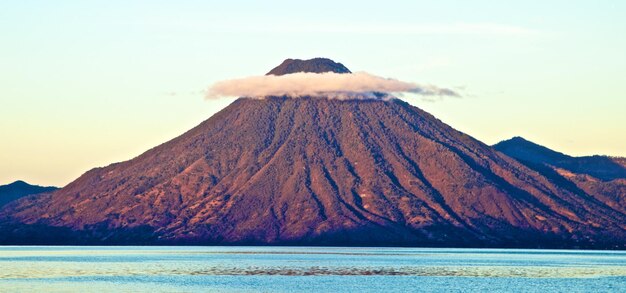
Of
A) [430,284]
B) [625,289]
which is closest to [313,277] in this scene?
[430,284]

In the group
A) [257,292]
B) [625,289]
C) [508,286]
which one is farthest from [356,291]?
[625,289]

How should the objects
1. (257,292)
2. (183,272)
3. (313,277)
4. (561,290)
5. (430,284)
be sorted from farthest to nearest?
(183,272) < (313,277) < (430,284) < (561,290) < (257,292)

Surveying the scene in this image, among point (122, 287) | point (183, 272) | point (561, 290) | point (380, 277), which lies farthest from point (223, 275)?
point (561, 290)

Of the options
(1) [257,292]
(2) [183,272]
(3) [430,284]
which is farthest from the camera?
(2) [183,272]

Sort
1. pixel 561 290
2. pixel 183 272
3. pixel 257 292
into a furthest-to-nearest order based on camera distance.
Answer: pixel 183 272, pixel 561 290, pixel 257 292

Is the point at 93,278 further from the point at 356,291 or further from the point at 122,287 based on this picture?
the point at 356,291

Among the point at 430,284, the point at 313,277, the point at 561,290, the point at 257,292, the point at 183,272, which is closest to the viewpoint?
the point at 257,292

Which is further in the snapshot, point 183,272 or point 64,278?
point 183,272

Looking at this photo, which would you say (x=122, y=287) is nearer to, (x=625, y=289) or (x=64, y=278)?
(x=64, y=278)
